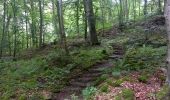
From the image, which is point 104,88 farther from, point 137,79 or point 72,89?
point 72,89

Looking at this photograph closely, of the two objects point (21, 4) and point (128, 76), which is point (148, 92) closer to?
point (128, 76)

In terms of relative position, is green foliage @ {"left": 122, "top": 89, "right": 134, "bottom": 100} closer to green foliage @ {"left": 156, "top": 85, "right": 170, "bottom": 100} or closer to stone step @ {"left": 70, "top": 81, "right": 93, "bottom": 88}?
green foliage @ {"left": 156, "top": 85, "right": 170, "bottom": 100}

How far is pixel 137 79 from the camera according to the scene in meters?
10.7

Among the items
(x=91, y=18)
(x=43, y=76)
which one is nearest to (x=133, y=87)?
(x=43, y=76)

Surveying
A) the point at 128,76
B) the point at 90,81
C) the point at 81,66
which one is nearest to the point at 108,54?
the point at 81,66

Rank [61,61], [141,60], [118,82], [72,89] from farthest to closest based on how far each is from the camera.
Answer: [61,61] → [141,60] → [72,89] → [118,82]

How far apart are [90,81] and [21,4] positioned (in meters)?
19.5

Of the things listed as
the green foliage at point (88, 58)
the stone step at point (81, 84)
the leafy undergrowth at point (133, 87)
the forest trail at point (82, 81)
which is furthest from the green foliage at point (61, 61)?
the leafy undergrowth at point (133, 87)

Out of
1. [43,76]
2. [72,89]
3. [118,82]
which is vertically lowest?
[72,89]

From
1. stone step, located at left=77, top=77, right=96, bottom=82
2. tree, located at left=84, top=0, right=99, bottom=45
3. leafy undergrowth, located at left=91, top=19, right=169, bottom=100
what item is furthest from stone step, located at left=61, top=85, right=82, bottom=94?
tree, located at left=84, top=0, right=99, bottom=45

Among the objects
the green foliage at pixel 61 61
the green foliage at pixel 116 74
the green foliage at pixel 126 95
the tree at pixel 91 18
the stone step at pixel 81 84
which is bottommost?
the stone step at pixel 81 84

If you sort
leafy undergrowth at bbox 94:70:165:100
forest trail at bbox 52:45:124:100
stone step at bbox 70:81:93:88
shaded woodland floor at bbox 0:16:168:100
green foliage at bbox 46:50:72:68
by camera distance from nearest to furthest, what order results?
leafy undergrowth at bbox 94:70:165:100
shaded woodland floor at bbox 0:16:168:100
forest trail at bbox 52:45:124:100
stone step at bbox 70:81:93:88
green foliage at bbox 46:50:72:68

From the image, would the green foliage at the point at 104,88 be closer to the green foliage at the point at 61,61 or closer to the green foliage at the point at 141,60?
the green foliage at the point at 141,60

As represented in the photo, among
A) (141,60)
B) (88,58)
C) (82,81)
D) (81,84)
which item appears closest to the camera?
(81,84)
